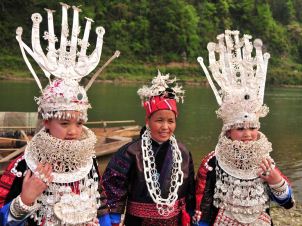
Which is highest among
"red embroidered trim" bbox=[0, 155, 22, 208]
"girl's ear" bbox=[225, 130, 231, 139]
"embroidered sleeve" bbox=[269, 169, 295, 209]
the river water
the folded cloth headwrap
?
the folded cloth headwrap

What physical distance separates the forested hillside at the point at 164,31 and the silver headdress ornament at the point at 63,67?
3919cm

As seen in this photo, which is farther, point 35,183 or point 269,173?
point 269,173

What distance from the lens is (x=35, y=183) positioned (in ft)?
10.6

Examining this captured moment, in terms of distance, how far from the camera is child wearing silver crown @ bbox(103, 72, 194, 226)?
398 cm

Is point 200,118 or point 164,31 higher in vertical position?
point 164,31

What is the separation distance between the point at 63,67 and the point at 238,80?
1.63 m

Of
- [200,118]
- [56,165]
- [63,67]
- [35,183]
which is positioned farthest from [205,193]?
[200,118]

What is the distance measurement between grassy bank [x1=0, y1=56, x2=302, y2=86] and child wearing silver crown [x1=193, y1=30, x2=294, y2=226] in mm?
34486

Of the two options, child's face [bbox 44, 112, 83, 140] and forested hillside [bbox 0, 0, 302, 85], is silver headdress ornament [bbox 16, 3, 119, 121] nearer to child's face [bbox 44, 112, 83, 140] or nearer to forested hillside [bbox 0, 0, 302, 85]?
child's face [bbox 44, 112, 83, 140]

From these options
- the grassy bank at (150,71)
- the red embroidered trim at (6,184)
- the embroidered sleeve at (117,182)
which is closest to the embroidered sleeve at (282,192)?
the embroidered sleeve at (117,182)

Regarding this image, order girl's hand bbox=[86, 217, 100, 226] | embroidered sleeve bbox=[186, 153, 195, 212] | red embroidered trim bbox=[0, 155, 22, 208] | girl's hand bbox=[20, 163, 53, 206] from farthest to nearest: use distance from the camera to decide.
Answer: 1. embroidered sleeve bbox=[186, 153, 195, 212]
2. girl's hand bbox=[86, 217, 100, 226]
3. red embroidered trim bbox=[0, 155, 22, 208]
4. girl's hand bbox=[20, 163, 53, 206]

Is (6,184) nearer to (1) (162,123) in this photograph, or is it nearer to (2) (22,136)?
(1) (162,123)

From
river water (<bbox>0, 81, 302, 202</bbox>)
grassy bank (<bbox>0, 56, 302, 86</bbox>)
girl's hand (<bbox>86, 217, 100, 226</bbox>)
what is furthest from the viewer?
grassy bank (<bbox>0, 56, 302, 86</bbox>)

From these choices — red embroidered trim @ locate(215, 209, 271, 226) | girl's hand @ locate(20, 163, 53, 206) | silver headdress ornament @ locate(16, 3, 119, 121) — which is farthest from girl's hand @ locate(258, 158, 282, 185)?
girl's hand @ locate(20, 163, 53, 206)
